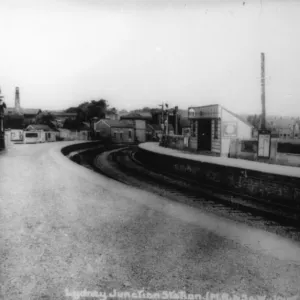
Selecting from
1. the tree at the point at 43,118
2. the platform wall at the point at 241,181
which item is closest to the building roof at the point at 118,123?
the tree at the point at 43,118

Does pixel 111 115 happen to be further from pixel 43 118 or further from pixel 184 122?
pixel 43 118

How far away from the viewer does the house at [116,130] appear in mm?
47188

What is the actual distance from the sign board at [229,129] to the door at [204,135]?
2566 mm

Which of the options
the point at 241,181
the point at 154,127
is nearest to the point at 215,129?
the point at 241,181

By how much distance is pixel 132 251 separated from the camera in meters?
4.14

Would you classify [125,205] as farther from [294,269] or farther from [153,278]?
[294,269]

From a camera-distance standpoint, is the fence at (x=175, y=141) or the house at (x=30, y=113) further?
the fence at (x=175, y=141)

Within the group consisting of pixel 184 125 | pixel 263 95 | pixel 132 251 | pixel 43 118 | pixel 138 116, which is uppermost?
pixel 138 116

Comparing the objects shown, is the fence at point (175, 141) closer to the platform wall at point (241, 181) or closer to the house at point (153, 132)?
the platform wall at point (241, 181)

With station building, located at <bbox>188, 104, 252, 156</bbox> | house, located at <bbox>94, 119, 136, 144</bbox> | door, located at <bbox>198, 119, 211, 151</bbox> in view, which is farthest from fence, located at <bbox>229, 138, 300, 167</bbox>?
house, located at <bbox>94, 119, 136, 144</bbox>

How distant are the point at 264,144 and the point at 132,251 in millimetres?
11292

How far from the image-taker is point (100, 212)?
20.0 feet

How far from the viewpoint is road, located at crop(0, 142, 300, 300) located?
3.31 m

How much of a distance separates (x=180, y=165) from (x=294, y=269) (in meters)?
11.6
